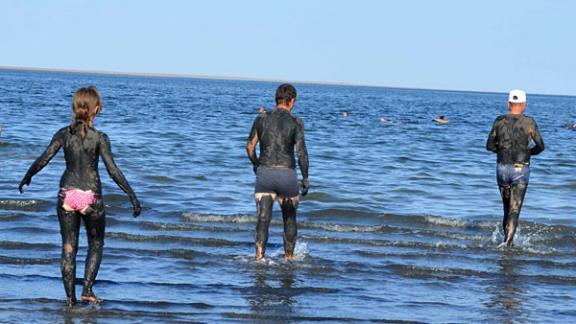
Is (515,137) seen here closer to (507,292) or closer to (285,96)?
(507,292)

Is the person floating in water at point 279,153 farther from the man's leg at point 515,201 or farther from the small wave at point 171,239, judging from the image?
the man's leg at point 515,201

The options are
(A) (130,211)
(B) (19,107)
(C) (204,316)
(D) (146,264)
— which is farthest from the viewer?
(B) (19,107)

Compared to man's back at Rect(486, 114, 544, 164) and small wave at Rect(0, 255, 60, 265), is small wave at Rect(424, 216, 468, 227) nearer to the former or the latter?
man's back at Rect(486, 114, 544, 164)

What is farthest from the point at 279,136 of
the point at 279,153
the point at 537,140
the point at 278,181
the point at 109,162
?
the point at 537,140

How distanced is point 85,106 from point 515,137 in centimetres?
594

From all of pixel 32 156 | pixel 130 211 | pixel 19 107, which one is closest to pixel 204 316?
pixel 130 211

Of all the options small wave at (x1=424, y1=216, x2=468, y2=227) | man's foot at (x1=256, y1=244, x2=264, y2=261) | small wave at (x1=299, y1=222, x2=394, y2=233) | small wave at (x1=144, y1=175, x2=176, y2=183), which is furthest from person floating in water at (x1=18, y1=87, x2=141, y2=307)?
small wave at (x1=144, y1=175, x2=176, y2=183)

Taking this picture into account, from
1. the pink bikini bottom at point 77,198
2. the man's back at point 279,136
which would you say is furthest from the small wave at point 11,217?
the pink bikini bottom at point 77,198

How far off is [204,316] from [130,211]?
624cm

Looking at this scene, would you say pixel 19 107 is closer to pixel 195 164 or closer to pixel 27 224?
pixel 195 164

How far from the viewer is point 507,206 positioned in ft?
38.2

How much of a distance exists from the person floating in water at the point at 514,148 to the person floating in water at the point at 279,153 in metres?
3.01

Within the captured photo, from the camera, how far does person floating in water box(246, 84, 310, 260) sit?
9.65 metres

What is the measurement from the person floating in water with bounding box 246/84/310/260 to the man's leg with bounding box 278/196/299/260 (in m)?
0.01
